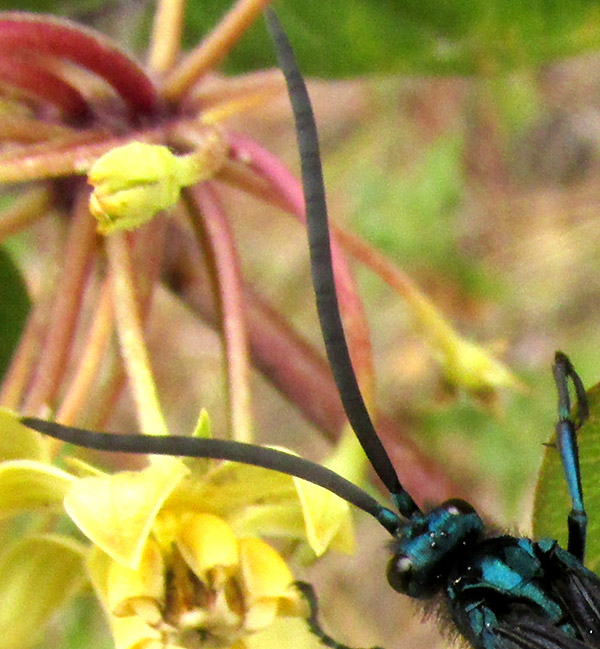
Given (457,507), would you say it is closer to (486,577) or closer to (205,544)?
(486,577)

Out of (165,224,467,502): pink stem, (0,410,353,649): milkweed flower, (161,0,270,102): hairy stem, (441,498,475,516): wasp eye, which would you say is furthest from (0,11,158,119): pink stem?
(441,498,475,516): wasp eye

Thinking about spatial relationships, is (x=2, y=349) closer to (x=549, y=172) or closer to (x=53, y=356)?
(x=53, y=356)

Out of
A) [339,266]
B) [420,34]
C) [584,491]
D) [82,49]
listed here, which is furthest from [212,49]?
[584,491]

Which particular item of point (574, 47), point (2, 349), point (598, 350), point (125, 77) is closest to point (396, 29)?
point (574, 47)

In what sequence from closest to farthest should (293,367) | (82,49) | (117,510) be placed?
(117,510)
(82,49)
(293,367)

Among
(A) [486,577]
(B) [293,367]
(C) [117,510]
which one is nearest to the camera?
(C) [117,510]

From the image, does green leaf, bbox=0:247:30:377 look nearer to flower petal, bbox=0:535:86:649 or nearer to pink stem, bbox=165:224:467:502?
pink stem, bbox=165:224:467:502

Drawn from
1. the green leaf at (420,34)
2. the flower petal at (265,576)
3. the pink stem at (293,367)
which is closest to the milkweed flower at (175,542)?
the flower petal at (265,576)
